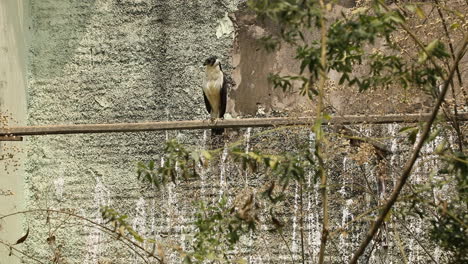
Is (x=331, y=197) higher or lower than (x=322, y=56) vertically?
lower

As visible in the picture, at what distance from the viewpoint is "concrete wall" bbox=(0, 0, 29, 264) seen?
4980mm

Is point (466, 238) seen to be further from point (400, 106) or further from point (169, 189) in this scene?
point (169, 189)

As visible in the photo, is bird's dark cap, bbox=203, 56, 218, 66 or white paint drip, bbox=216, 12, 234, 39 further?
white paint drip, bbox=216, 12, 234, 39

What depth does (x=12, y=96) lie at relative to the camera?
523cm

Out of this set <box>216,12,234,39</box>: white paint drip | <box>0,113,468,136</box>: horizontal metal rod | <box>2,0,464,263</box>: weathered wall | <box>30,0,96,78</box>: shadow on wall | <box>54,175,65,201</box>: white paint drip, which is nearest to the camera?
<box>0,113,468,136</box>: horizontal metal rod

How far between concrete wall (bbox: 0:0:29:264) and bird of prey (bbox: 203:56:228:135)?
1.17m

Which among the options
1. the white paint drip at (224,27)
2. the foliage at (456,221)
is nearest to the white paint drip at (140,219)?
the white paint drip at (224,27)

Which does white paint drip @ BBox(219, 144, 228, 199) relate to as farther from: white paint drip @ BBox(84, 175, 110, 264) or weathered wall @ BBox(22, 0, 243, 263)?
white paint drip @ BBox(84, 175, 110, 264)

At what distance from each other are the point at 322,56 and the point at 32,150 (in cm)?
376

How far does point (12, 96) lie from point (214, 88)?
1.24 metres

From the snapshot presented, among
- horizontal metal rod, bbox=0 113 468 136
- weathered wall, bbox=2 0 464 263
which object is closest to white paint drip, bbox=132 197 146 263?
weathered wall, bbox=2 0 464 263

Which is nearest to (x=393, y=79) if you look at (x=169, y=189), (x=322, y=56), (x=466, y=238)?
(x=322, y=56)

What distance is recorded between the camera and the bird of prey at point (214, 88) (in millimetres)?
5309

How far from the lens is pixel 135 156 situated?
5.40 m
